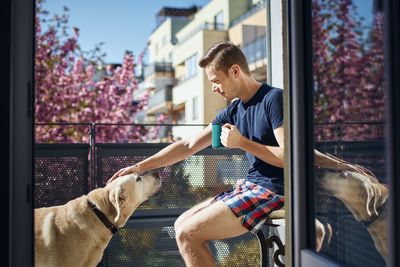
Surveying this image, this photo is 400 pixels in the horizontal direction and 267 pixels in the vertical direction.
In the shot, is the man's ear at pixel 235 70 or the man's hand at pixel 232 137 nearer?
the man's hand at pixel 232 137

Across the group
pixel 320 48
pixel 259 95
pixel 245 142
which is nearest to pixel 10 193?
pixel 320 48

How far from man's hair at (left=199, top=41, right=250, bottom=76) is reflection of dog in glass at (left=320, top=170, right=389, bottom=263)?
4.15 ft

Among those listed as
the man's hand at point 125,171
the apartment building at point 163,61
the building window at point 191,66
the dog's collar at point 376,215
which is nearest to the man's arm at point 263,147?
the man's hand at point 125,171

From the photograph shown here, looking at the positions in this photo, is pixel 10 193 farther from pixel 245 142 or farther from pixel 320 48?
pixel 245 142

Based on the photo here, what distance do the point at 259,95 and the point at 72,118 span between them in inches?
255

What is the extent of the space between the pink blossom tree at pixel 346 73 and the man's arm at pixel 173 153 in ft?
4.97

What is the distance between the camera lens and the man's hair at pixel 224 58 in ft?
9.44

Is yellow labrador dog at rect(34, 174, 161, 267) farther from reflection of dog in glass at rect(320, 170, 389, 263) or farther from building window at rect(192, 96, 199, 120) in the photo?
building window at rect(192, 96, 199, 120)

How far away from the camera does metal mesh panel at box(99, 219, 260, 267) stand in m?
3.39

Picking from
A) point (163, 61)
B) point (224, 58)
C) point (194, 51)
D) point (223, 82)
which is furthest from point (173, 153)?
point (163, 61)

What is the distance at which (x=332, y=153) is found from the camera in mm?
1679

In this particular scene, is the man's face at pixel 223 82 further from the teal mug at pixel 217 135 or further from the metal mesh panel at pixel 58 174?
the metal mesh panel at pixel 58 174

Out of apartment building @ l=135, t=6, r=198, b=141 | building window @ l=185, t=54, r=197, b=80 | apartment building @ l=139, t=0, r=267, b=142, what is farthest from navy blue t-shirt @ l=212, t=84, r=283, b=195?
apartment building @ l=135, t=6, r=198, b=141

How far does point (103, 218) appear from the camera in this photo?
3.20m
